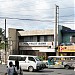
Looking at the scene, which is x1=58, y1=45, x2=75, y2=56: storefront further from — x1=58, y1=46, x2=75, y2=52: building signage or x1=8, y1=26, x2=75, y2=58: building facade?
x1=8, y1=26, x2=75, y2=58: building facade

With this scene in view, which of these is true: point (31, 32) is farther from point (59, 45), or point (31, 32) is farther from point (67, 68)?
point (67, 68)

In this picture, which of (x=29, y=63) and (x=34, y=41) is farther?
(x=34, y=41)

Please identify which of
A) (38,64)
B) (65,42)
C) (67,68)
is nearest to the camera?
(38,64)

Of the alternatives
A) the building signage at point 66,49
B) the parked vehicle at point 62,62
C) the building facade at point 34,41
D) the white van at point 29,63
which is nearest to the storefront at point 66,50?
the building signage at point 66,49

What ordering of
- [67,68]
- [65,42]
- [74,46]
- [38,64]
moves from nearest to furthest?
[38,64] → [67,68] → [74,46] → [65,42]

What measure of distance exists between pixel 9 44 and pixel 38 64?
1062 inches

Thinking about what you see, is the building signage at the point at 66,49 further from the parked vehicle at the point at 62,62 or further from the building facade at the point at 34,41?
the parked vehicle at the point at 62,62

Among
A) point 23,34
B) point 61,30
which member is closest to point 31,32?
point 23,34

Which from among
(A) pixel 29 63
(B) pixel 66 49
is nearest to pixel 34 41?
(B) pixel 66 49

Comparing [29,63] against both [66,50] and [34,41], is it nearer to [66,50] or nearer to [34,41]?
[66,50]

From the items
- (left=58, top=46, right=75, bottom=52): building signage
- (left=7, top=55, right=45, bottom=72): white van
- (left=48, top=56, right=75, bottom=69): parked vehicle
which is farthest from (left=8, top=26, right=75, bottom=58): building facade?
(left=7, top=55, right=45, bottom=72): white van

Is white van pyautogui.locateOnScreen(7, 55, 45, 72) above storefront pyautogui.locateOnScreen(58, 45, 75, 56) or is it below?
below

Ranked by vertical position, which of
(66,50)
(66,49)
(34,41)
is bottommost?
(66,50)

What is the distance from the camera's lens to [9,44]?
61.3 metres
